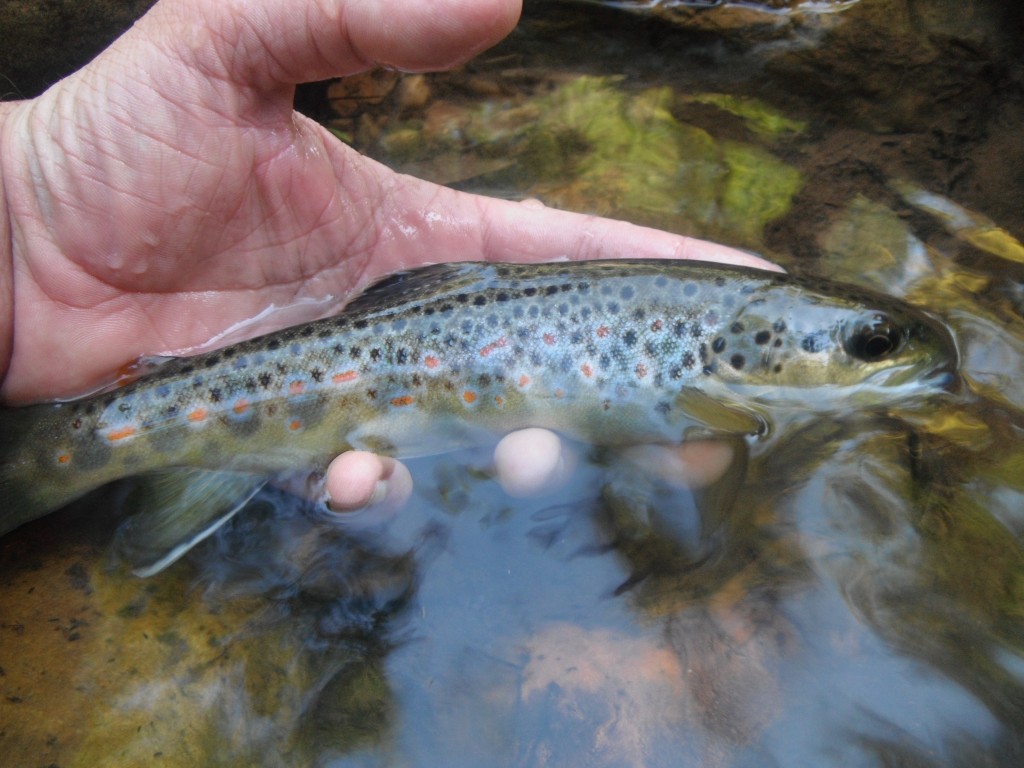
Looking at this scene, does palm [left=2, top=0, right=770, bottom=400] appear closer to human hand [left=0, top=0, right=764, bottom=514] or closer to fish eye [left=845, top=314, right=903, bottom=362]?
human hand [left=0, top=0, right=764, bottom=514]

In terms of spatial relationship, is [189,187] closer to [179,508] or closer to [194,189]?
[194,189]

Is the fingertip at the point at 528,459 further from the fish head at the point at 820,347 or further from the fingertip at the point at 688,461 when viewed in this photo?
the fish head at the point at 820,347

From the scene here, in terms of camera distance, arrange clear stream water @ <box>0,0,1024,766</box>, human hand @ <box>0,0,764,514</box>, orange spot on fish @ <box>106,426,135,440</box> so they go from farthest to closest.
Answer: orange spot on fish @ <box>106,426,135,440</box>, human hand @ <box>0,0,764,514</box>, clear stream water @ <box>0,0,1024,766</box>

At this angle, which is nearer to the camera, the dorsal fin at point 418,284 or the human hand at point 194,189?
the human hand at point 194,189

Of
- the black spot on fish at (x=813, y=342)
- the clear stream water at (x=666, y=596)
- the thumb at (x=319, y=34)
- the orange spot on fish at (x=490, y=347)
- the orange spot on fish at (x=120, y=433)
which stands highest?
the thumb at (x=319, y=34)

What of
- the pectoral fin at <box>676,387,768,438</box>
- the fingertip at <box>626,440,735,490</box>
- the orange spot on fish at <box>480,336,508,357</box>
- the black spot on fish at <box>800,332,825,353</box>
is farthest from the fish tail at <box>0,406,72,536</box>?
the black spot on fish at <box>800,332,825,353</box>

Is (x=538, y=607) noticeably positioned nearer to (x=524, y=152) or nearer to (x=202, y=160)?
(x=202, y=160)

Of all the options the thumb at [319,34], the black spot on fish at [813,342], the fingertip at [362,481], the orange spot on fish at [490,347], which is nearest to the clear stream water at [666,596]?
the fingertip at [362,481]

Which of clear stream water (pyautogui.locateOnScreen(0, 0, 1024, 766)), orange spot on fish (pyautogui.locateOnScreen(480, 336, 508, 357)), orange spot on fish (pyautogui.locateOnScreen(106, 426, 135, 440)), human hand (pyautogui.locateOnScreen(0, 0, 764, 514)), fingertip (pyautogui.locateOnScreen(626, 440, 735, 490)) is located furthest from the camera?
fingertip (pyautogui.locateOnScreen(626, 440, 735, 490))
